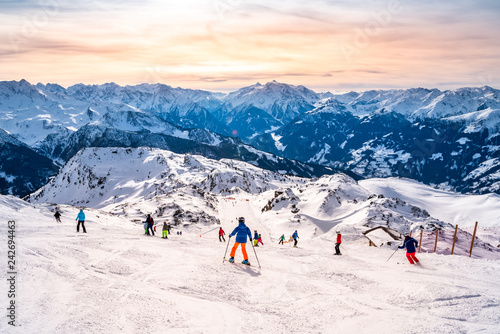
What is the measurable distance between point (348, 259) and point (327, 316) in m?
9.88

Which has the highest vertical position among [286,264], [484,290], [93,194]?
[484,290]

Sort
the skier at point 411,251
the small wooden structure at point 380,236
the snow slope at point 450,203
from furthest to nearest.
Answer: the snow slope at point 450,203
the small wooden structure at point 380,236
the skier at point 411,251

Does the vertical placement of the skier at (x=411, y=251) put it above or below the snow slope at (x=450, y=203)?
below

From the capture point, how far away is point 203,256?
19875 millimetres

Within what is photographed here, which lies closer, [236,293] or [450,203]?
[236,293]

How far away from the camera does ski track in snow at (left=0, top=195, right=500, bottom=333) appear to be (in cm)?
1034

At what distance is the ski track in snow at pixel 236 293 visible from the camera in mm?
10344

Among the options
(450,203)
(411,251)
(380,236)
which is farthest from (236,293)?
(450,203)

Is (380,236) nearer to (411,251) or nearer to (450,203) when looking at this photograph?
(411,251)

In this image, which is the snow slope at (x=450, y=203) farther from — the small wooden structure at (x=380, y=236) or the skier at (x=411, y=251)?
the skier at (x=411, y=251)

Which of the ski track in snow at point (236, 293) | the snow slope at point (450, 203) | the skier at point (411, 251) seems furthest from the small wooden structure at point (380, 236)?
the snow slope at point (450, 203)

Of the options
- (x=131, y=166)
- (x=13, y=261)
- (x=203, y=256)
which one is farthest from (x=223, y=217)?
(x=131, y=166)

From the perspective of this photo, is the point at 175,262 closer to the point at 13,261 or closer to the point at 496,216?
the point at 13,261

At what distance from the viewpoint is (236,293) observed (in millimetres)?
13328
